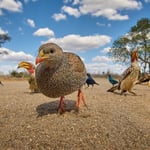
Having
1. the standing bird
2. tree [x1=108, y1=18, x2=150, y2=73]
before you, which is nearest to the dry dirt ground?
the standing bird

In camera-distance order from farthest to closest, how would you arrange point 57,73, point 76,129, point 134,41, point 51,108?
point 134,41
point 51,108
point 57,73
point 76,129

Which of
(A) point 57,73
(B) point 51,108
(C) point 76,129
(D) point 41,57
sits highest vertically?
(D) point 41,57

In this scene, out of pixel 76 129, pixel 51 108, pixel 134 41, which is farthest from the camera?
pixel 134 41

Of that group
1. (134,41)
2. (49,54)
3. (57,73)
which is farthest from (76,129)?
(134,41)

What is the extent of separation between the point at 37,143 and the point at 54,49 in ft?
4.27

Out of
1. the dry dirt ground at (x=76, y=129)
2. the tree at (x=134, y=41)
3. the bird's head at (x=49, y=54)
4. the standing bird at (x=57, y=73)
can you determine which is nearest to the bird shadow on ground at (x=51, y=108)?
the dry dirt ground at (x=76, y=129)

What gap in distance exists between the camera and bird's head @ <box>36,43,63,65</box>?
13.2 ft

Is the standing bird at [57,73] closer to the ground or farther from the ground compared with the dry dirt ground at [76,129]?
farther from the ground

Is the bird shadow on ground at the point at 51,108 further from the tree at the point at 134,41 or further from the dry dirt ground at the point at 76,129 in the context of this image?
the tree at the point at 134,41

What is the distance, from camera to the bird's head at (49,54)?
4023 mm

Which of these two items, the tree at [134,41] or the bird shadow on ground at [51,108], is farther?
the tree at [134,41]

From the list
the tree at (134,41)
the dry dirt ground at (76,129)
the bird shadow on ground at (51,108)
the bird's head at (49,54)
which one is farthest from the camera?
the tree at (134,41)

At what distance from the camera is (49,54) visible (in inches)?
160

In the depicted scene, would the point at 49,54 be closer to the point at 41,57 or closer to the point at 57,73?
the point at 41,57
